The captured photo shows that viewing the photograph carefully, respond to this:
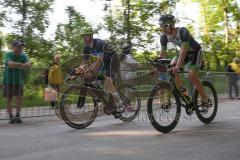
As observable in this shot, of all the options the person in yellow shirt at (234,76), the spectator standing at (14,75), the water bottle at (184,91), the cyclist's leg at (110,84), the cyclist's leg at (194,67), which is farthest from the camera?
the person in yellow shirt at (234,76)

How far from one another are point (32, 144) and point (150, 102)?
2022 mm

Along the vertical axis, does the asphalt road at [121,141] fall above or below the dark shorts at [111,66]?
below

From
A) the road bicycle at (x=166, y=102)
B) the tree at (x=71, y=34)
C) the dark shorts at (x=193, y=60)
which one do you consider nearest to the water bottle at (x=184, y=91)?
the road bicycle at (x=166, y=102)

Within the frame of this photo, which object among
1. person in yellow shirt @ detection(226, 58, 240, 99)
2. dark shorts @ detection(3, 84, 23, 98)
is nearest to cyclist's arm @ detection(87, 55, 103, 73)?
dark shorts @ detection(3, 84, 23, 98)

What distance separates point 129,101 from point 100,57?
1.39 meters

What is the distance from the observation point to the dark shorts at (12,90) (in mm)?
10422

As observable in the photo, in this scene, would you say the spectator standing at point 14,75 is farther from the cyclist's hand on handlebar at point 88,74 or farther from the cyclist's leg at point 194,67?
the cyclist's leg at point 194,67

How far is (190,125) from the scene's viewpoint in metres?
8.89

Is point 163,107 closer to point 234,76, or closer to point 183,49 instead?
point 183,49

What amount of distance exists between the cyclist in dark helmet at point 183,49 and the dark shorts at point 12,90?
3646mm

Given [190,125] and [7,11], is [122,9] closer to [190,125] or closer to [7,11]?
[7,11]

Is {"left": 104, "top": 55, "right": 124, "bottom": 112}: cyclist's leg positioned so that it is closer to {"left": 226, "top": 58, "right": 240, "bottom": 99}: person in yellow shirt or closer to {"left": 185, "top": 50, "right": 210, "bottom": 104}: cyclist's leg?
{"left": 185, "top": 50, "right": 210, "bottom": 104}: cyclist's leg

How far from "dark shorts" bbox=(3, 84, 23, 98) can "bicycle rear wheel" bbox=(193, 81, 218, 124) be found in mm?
3921

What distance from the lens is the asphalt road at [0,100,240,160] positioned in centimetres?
593
